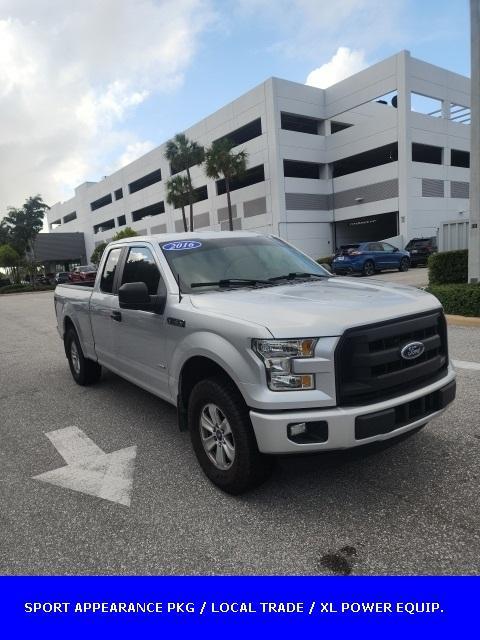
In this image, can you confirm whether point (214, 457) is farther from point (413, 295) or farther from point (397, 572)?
point (413, 295)

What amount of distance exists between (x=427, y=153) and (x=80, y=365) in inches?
1481

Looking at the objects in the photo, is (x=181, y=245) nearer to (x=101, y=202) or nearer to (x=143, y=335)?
(x=143, y=335)

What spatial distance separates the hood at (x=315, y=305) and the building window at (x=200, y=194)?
146 ft

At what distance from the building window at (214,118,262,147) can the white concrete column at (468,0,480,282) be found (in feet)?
99.4

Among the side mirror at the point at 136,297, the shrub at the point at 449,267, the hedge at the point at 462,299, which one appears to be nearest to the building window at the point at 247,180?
the shrub at the point at 449,267

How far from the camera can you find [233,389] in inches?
116

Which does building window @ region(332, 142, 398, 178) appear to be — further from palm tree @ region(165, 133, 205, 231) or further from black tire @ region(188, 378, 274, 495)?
black tire @ region(188, 378, 274, 495)

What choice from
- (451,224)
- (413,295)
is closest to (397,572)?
(413,295)

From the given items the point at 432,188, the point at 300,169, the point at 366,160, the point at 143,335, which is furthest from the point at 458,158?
the point at 143,335

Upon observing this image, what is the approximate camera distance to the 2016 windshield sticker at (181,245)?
4.11 metres

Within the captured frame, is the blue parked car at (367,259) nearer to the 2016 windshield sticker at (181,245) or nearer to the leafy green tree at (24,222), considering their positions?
the 2016 windshield sticker at (181,245)

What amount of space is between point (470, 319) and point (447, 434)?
5.57 meters

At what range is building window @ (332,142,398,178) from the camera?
117 feet

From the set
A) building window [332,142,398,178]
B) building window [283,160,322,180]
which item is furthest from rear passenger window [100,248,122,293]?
building window [283,160,322,180]
